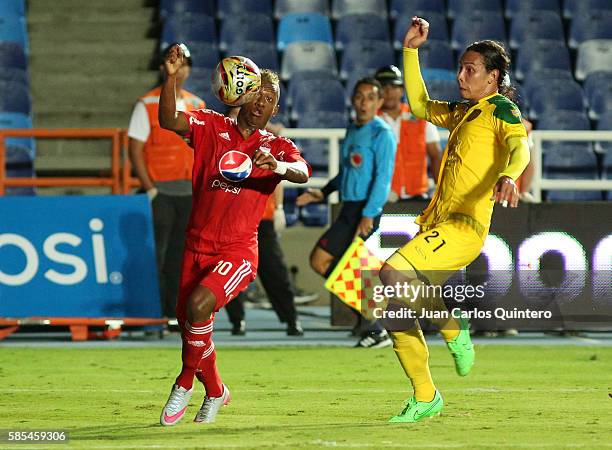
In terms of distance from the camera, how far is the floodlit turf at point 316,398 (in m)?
6.52

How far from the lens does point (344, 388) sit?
349 inches

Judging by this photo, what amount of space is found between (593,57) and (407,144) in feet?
24.0

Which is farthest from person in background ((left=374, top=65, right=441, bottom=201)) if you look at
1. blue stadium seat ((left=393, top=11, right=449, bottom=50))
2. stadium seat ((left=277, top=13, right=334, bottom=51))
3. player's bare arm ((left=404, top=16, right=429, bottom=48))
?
stadium seat ((left=277, top=13, right=334, bottom=51))

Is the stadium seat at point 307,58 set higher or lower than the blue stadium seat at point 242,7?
lower

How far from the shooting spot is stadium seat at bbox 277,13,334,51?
62.0 feet

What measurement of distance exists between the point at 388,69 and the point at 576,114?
6434 mm

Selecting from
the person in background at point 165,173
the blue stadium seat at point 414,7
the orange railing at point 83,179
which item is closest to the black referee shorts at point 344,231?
the person in background at point 165,173

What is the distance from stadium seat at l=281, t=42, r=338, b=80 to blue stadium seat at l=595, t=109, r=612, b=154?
3609 mm

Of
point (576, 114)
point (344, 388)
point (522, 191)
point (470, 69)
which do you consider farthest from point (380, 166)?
point (576, 114)

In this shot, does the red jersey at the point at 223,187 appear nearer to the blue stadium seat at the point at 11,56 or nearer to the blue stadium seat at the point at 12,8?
the blue stadium seat at the point at 11,56

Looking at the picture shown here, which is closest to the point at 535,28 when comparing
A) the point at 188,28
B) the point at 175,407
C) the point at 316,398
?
the point at 188,28

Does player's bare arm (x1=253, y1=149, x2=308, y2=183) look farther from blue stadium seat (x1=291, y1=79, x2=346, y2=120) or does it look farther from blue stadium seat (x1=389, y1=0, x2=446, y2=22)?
blue stadium seat (x1=389, y1=0, x2=446, y2=22)

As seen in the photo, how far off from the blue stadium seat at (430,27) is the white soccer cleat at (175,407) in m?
12.4

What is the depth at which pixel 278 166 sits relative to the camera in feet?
22.1
